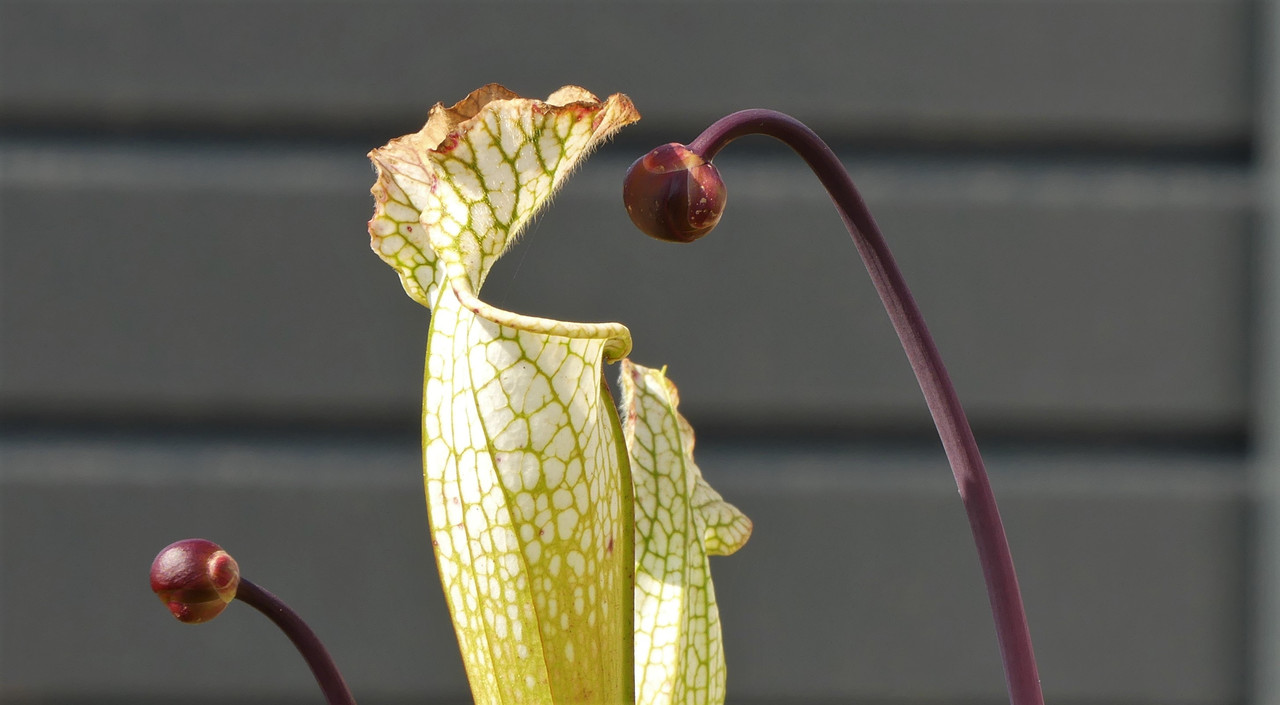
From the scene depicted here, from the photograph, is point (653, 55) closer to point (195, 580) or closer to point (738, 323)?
point (738, 323)

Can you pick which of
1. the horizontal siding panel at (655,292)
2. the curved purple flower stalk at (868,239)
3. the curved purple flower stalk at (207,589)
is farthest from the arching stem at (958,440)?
the horizontal siding panel at (655,292)

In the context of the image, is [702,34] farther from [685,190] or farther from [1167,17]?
[685,190]

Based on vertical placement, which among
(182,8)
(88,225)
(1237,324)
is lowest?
(1237,324)

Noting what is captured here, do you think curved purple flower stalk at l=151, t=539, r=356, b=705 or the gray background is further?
the gray background

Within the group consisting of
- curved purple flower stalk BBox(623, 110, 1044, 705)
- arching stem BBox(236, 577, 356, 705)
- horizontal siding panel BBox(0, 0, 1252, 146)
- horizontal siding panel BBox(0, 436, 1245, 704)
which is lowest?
arching stem BBox(236, 577, 356, 705)

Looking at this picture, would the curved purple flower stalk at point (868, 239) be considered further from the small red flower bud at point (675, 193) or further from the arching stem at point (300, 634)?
the arching stem at point (300, 634)

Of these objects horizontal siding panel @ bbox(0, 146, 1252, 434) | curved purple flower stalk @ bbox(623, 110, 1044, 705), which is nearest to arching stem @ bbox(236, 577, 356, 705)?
curved purple flower stalk @ bbox(623, 110, 1044, 705)

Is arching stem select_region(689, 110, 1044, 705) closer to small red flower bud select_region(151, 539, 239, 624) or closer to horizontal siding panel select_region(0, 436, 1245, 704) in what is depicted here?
small red flower bud select_region(151, 539, 239, 624)

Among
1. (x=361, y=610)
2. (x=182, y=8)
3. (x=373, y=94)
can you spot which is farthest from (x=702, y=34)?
(x=361, y=610)
